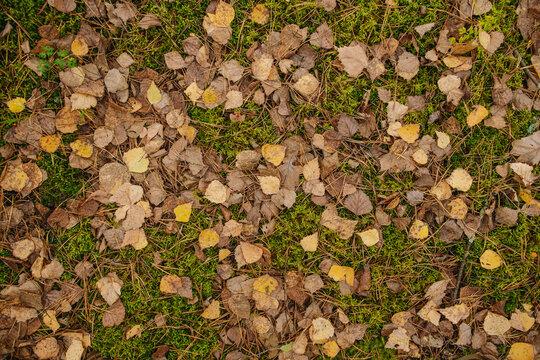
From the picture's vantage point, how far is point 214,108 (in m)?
2.13

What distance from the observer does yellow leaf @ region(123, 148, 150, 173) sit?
2105 mm

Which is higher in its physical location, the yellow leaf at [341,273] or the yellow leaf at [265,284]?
the yellow leaf at [341,273]

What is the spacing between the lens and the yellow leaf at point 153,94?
2109 mm

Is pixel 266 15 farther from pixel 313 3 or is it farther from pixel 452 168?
pixel 452 168

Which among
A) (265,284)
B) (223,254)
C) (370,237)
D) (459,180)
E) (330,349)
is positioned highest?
(459,180)

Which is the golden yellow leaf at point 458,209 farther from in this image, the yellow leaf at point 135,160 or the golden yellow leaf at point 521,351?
the yellow leaf at point 135,160

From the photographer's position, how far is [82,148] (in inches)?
82.2

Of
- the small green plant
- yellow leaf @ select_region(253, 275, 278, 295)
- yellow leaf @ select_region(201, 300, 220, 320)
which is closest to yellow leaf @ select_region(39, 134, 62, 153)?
the small green plant

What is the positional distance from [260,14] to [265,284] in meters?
1.83

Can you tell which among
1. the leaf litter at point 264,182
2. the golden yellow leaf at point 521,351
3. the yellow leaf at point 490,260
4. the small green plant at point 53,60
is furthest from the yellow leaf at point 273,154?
the golden yellow leaf at point 521,351

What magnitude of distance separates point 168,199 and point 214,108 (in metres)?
0.70

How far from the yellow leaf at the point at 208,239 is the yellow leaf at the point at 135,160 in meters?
0.60

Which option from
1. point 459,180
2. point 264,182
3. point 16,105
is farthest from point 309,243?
point 16,105

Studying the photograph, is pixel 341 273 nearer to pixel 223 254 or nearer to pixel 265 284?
pixel 265 284
